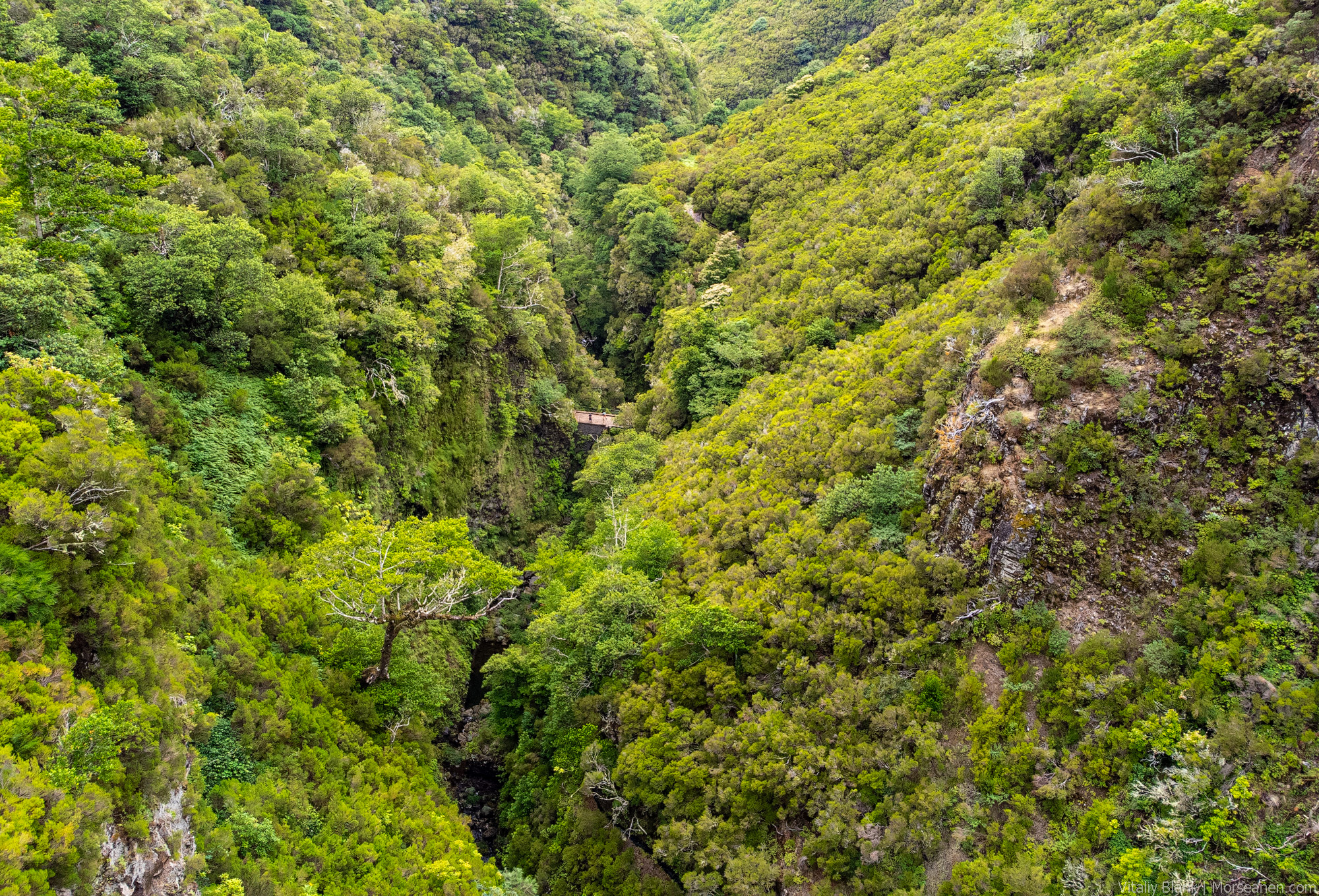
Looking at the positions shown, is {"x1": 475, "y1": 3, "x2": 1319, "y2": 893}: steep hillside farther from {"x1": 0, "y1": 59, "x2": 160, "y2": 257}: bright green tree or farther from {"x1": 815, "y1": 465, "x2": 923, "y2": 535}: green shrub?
{"x1": 0, "y1": 59, "x2": 160, "y2": 257}: bright green tree

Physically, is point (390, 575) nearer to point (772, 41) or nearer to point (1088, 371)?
point (1088, 371)

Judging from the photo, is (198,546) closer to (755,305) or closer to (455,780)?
(455,780)

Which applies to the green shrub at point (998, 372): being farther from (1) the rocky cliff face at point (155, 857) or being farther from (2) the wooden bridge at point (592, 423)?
(2) the wooden bridge at point (592, 423)

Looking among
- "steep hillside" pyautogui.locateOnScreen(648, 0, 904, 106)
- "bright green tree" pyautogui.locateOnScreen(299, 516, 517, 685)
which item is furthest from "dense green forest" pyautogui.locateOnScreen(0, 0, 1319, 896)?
"steep hillside" pyautogui.locateOnScreen(648, 0, 904, 106)

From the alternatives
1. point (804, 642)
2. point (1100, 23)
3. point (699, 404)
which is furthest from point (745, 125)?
point (804, 642)

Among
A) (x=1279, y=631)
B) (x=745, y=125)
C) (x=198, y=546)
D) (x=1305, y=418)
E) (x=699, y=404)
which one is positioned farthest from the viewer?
(x=745, y=125)

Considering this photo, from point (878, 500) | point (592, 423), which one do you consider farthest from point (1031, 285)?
point (592, 423)
